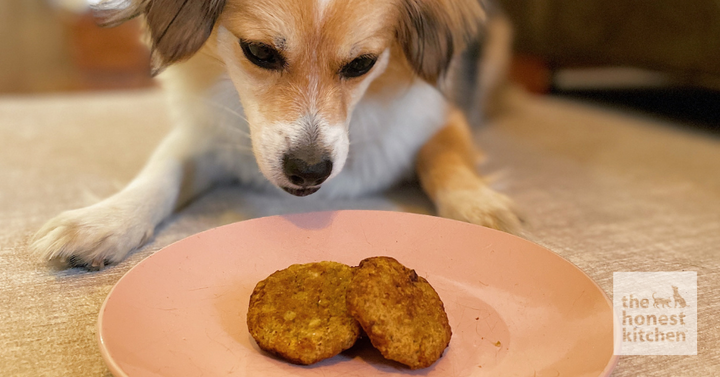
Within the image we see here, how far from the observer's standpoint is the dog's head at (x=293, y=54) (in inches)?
39.7

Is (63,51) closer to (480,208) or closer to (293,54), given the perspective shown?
(293,54)

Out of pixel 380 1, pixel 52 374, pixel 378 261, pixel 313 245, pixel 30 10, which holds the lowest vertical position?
pixel 30 10

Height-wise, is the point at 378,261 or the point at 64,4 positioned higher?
the point at 378,261

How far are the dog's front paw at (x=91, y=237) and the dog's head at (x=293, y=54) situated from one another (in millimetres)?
280

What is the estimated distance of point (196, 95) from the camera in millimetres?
1326

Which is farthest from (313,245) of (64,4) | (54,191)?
(64,4)

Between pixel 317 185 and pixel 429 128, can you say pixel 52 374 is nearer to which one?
pixel 317 185

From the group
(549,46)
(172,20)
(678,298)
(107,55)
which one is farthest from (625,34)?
(107,55)

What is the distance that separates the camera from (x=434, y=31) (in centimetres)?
124

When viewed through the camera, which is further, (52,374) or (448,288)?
(448,288)

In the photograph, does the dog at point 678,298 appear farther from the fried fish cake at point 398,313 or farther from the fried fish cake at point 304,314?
the fried fish cake at point 304,314

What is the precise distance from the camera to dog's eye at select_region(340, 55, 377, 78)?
1103 millimetres

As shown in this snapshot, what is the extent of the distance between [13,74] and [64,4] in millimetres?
750

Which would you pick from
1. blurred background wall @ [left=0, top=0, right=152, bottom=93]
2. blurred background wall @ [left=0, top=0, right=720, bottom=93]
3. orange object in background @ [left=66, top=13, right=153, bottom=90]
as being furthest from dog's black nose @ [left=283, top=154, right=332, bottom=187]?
orange object in background @ [left=66, top=13, right=153, bottom=90]
